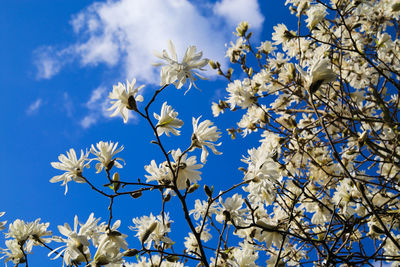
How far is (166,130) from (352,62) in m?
2.56

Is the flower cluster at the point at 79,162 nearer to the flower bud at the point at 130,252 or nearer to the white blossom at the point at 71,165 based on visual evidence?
the white blossom at the point at 71,165

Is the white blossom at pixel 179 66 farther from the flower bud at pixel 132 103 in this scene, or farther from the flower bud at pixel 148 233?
the flower bud at pixel 148 233

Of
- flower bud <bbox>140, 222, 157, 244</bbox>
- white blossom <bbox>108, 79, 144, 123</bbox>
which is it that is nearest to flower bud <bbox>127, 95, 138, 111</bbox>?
white blossom <bbox>108, 79, 144, 123</bbox>

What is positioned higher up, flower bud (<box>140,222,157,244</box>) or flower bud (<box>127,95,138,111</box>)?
flower bud (<box>127,95,138,111</box>)

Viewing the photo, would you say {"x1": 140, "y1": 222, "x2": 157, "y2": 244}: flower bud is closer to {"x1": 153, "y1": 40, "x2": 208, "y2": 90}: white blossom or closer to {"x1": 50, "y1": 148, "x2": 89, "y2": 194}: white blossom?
{"x1": 50, "y1": 148, "x2": 89, "y2": 194}: white blossom

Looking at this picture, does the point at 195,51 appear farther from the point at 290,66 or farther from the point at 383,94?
the point at 383,94

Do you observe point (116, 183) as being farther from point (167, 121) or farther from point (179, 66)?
point (179, 66)

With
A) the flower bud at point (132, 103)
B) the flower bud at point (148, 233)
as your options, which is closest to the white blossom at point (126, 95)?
the flower bud at point (132, 103)

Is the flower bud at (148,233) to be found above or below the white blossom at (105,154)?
below

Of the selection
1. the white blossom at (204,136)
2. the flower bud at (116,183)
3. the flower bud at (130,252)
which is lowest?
the flower bud at (130,252)

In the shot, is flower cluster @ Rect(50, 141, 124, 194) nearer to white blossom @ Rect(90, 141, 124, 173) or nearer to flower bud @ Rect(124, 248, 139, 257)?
white blossom @ Rect(90, 141, 124, 173)

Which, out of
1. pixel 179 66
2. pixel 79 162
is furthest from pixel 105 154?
pixel 179 66

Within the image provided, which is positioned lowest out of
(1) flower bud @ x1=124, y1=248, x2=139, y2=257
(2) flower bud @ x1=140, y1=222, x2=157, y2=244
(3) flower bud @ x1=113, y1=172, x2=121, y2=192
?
(1) flower bud @ x1=124, y1=248, x2=139, y2=257

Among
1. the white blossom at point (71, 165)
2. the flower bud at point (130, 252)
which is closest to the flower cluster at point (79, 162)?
the white blossom at point (71, 165)
